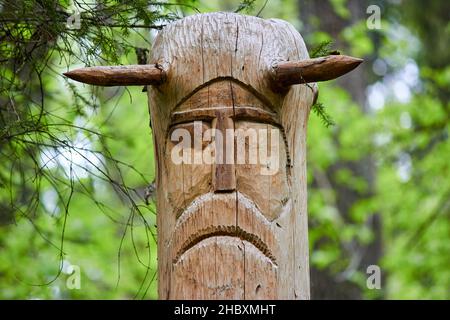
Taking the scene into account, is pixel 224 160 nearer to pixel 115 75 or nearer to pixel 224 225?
pixel 224 225

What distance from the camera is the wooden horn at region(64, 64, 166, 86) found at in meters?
3.37

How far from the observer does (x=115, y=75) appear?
3389 millimetres

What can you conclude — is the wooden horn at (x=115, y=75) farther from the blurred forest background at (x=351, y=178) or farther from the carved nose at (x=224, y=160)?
the blurred forest background at (x=351, y=178)

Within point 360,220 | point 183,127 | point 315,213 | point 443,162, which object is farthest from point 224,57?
point 443,162

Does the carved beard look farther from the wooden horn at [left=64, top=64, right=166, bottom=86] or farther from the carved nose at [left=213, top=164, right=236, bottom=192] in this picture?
the wooden horn at [left=64, top=64, right=166, bottom=86]

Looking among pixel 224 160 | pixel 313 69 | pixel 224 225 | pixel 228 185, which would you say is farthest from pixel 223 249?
pixel 313 69

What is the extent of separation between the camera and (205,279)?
3.32 meters

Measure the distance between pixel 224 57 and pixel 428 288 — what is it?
9246mm

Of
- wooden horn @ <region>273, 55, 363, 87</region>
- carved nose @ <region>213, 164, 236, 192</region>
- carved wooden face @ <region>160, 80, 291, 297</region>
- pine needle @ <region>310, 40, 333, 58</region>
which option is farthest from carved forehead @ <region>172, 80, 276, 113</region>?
pine needle @ <region>310, 40, 333, 58</region>

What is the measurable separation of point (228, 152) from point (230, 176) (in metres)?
0.11

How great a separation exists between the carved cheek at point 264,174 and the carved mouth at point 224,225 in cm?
5

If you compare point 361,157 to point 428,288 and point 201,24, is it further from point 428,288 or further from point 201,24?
point 201,24

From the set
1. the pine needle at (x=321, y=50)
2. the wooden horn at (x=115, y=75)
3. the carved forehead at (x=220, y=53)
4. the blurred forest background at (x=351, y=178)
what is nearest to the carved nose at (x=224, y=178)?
the carved forehead at (x=220, y=53)

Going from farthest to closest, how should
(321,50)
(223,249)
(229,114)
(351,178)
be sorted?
(351,178) < (321,50) < (229,114) < (223,249)
